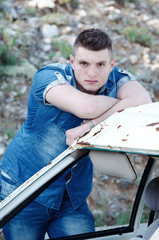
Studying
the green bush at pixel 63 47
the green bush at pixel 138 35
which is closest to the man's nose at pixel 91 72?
the green bush at pixel 63 47

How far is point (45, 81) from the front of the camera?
2652 millimetres

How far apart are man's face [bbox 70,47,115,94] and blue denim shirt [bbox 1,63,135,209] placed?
0.10m

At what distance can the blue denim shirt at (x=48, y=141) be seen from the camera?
2.74 m

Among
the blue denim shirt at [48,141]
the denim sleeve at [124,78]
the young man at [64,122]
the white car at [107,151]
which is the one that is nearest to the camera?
the white car at [107,151]

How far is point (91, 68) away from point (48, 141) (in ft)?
1.77

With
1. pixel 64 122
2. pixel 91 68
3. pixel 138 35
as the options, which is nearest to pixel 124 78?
pixel 91 68

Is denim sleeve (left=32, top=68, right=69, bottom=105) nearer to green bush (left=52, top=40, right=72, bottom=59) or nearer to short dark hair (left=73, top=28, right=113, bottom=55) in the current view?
short dark hair (left=73, top=28, right=113, bottom=55)

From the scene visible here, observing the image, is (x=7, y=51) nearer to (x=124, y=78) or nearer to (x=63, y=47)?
(x=63, y=47)

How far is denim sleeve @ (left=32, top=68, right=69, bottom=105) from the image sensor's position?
2629 mm

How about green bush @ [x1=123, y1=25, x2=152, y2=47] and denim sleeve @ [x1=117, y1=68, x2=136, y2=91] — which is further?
green bush @ [x1=123, y1=25, x2=152, y2=47]

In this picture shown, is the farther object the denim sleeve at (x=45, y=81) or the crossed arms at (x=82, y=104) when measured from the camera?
the denim sleeve at (x=45, y=81)

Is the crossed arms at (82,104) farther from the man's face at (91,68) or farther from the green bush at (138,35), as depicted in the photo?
the green bush at (138,35)

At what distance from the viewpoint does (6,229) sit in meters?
2.91

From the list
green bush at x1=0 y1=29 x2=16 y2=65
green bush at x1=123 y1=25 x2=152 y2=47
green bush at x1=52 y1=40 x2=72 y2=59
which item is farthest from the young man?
green bush at x1=123 y1=25 x2=152 y2=47
